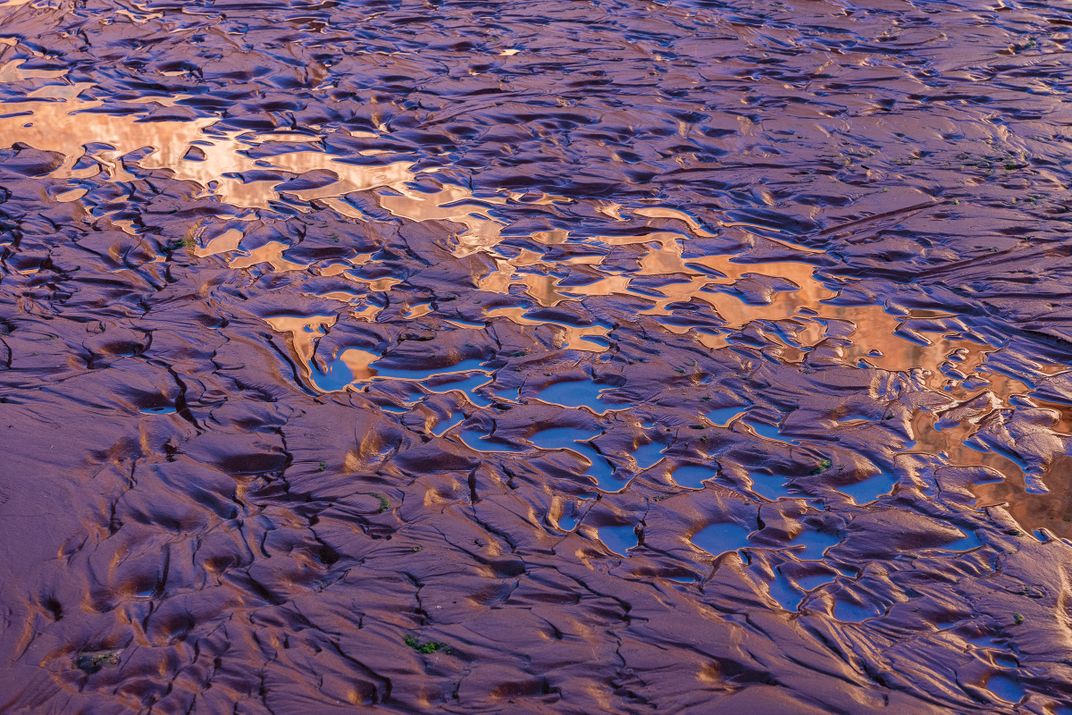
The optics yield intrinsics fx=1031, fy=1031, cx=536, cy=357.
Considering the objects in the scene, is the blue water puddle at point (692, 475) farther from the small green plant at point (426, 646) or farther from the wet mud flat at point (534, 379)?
the small green plant at point (426, 646)

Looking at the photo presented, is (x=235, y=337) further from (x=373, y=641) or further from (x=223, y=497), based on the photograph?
(x=373, y=641)

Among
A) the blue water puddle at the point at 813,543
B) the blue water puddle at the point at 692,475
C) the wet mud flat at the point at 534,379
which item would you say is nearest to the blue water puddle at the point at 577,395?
the wet mud flat at the point at 534,379

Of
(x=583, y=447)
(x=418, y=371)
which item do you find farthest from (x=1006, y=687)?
(x=418, y=371)

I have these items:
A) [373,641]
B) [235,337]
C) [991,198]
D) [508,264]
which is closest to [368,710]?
[373,641]

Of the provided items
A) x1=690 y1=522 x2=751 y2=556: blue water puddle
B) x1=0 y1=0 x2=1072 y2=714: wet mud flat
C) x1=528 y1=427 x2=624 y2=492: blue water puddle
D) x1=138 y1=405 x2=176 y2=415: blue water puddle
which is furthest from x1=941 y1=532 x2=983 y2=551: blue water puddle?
x1=138 y1=405 x2=176 y2=415: blue water puddle

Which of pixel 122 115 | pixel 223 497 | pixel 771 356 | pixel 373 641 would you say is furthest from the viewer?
pixel 122 115

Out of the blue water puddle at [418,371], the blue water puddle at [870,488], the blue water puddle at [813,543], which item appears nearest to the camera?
the blue water puddle at [813,543]

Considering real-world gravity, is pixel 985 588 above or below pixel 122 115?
below
